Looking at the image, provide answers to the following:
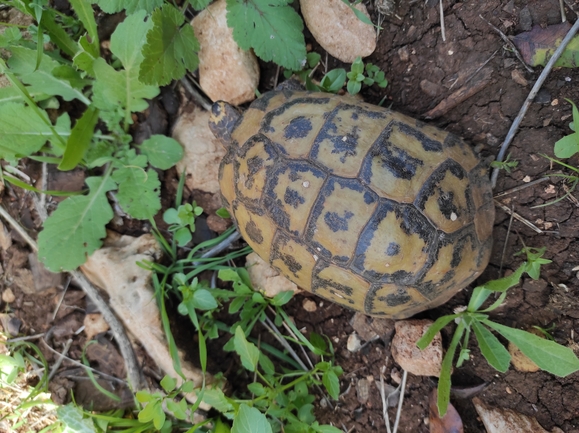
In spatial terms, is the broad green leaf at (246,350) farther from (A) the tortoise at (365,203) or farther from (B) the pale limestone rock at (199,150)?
(B) the pale limestone rock at (199,150)

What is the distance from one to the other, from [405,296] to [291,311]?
739 mm

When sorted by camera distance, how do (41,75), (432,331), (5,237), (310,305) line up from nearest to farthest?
(432,331) < (41,75) < (310,305) < (5,237)

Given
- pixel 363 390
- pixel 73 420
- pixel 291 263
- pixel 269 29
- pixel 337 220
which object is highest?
pixel 269 29

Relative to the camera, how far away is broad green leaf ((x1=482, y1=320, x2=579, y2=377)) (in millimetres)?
1665

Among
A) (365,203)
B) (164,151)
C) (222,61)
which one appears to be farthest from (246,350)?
(222,61)

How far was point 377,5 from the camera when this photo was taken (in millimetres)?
2035

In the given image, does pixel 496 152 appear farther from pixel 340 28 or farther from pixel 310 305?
pixel 310 305

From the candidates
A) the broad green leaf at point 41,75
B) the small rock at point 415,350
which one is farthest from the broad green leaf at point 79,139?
the small rock at point 415,350

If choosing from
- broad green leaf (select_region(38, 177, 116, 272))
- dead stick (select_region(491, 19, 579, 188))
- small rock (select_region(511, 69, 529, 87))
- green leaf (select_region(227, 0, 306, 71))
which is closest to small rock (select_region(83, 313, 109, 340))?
broad green leaf (select_region(38, 177, 116, 272))

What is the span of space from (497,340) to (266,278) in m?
1.04

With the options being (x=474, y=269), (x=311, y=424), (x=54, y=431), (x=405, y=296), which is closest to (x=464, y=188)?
(x=474, y=269)

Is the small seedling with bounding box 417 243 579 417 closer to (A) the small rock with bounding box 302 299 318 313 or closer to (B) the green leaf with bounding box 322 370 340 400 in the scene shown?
(B) the green leaf with bounding box 322 370 340 400

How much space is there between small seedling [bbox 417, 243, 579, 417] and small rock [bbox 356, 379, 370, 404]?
0.47 metres

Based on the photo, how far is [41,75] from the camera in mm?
2146
